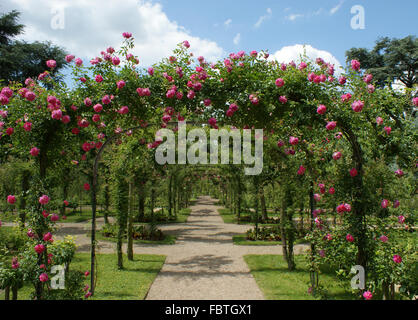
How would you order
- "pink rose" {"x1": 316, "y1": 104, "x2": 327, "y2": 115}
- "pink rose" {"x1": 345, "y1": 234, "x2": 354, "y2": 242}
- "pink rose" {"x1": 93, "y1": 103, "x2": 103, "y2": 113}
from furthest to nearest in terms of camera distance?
"pink rose" {"x1": 93, "y1": 103, "x2": 103, "y2": 113} → "pink rose" {"x1": 345, "y1": 234, "x2": 354, "y2": 242} → "pink rose" {"x1": 316, "y1": 104, "x2": 327, "y2": 115}

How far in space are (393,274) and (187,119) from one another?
4388mm

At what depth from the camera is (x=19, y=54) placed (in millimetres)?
15656

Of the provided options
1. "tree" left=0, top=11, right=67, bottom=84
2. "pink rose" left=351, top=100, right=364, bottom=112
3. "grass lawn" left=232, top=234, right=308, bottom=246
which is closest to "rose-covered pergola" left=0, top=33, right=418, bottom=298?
"pink rose" left=351, top=100, right=364, bottom=112

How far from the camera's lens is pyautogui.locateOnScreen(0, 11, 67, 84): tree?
50.8 ft

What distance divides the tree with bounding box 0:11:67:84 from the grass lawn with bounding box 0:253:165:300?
10.7 meters

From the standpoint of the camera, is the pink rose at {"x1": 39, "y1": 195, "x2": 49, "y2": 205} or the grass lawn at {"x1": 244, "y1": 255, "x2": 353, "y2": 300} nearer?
the pink rose at {"x1": 39, "y1": 195, "x2": 49, "y2": 205}

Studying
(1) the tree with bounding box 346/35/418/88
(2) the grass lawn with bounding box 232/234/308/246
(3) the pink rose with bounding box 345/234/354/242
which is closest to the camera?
(3) the pink rose with bounding box 345/234/354/242

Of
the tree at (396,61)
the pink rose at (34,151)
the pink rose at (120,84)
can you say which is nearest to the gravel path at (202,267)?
the pink rose at (34,151)

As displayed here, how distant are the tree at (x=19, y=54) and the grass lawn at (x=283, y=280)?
13.7 metres

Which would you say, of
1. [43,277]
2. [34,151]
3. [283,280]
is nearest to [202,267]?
[283,280]

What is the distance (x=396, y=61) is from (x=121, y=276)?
68.8 feet
